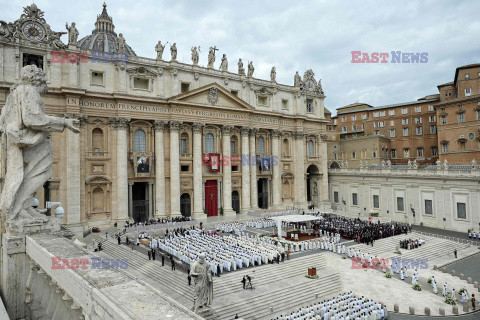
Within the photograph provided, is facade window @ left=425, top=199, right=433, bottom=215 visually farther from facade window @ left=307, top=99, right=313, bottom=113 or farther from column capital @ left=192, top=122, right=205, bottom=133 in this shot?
column capital @ left=192, top=122, right=205, bottom=133

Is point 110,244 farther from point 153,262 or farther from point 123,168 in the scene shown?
point 123,168

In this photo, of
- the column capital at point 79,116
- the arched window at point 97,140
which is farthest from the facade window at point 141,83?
the column capital at point 79,116

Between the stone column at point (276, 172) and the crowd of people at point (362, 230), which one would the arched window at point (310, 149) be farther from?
the crowd of people at point (362, 230)

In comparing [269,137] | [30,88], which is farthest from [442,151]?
[30,88]

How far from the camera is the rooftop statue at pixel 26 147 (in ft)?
20.7

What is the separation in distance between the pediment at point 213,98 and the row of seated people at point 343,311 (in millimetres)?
28573

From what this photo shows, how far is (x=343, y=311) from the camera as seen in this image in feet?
55.1

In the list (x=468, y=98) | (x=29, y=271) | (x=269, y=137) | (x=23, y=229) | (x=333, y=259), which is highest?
(x=468, y=98)

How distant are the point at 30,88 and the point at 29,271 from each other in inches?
147

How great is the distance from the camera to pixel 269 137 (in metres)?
48.6

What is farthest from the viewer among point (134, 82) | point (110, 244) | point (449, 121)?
point (449, 121)

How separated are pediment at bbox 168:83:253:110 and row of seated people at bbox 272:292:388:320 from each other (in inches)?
1125

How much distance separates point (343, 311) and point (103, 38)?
56.4 m

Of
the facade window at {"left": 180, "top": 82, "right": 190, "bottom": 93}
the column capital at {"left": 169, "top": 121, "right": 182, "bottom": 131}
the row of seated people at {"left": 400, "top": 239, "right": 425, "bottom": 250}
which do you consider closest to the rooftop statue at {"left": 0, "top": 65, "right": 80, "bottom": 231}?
the row of seated people at {"left": 400, "top": 239, "right": 425, "bottom": 250}
